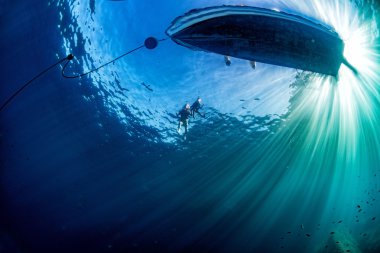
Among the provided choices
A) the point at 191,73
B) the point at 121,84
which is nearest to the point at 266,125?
the point at 191,73

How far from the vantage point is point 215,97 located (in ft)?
53.1

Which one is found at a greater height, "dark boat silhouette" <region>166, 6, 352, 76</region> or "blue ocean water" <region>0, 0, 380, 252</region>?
"blue ocean water" <region>0, 0, 380, 252</region>

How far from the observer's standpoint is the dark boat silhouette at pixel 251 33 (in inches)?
202

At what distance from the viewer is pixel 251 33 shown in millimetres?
5223

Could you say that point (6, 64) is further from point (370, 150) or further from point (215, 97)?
point (370, 150)

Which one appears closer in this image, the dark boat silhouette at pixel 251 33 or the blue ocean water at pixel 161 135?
the dark boat silhouette at pixel 251 33

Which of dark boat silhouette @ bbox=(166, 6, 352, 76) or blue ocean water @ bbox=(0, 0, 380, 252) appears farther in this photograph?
blue ocean water @ bbox=(0, 0, 380, 252)

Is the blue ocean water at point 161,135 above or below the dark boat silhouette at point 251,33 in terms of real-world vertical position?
above

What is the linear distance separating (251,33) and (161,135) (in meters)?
17.9

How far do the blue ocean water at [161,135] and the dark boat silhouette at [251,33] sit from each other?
2.30 metres

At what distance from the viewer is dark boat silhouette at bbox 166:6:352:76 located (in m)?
5.13

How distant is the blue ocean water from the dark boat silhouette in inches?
90.4

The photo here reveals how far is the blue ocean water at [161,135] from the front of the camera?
11.7 m

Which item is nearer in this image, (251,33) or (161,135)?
(251,33)
